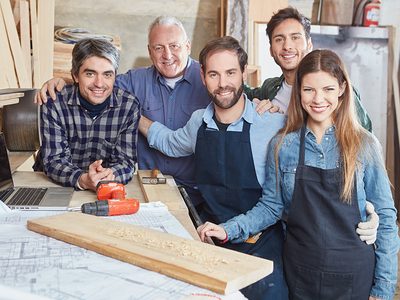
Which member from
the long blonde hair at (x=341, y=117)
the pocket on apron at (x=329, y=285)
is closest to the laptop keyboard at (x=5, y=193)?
the long blonde hair at (x=341, y=117)

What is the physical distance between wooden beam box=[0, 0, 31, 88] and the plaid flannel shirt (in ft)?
5.85

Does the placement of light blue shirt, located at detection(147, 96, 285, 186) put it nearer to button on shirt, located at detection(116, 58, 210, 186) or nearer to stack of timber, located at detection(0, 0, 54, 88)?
button on shirt, located at detection(116, 58, 210, 186)

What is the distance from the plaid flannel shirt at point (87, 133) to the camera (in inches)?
91.8

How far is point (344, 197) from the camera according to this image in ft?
6.19

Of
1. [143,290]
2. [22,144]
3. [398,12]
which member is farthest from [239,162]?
[398,12]

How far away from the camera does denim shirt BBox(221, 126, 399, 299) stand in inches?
75.9

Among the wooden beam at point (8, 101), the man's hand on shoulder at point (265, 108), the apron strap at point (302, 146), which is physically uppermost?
Answer: the wooden beam at point (8, 101)

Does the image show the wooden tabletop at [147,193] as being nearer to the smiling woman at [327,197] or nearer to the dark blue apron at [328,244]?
the smiling woman at [327,197]

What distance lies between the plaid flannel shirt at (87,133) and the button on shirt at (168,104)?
0.40 m

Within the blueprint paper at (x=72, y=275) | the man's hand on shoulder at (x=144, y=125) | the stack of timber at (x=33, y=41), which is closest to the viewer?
the blueprint paper at (x=72, y=275)

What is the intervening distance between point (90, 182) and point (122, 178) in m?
0.20

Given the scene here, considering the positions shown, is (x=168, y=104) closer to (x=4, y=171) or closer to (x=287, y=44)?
(x=287, y=44)

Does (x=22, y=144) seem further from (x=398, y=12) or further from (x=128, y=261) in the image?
(x=398, y=12)

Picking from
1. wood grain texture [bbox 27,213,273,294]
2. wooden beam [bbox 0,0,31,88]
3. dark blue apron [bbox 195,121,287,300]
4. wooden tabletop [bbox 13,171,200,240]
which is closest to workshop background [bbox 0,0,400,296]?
wooden beam [bbox 0,0,31,88]
